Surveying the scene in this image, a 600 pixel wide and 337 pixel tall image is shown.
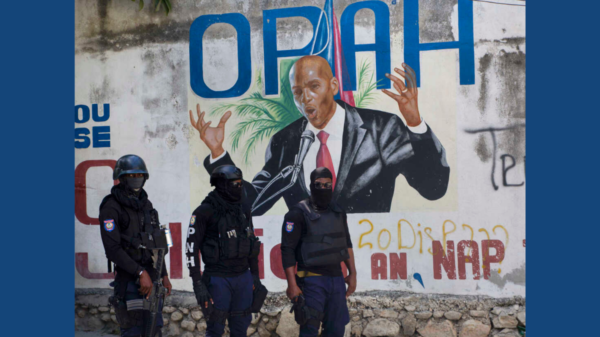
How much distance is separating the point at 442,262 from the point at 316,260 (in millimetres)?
2400

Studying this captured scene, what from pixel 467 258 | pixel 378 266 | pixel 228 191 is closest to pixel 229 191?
pixel 228 191

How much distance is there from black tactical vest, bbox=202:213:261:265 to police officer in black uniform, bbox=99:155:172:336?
581 millimetres

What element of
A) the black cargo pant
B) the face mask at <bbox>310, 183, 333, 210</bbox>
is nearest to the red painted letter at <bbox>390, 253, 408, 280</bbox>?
the face mask at <bbox>310, 183, 333, 210</bbox>

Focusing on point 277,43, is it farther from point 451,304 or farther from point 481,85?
point 451,304

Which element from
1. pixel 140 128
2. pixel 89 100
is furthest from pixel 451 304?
pixel 89 100

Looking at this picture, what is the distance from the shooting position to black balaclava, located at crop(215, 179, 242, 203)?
242 inches

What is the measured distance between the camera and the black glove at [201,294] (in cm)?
589

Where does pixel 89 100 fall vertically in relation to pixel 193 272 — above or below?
above

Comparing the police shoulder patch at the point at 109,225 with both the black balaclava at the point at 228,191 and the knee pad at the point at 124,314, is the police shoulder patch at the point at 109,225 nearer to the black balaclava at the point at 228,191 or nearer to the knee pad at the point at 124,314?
the knee pad at the point at 124,314

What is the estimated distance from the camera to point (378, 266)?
7961 mm

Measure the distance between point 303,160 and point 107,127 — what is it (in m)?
3.03

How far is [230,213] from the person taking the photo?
20.2 ft

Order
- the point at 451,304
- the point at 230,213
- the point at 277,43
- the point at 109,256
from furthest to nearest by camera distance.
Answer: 1. the point at 277,43
2. the point at 451,304
3. the point at 230,213
4. the point at 109,256

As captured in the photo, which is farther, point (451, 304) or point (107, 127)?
point (107, 127)
